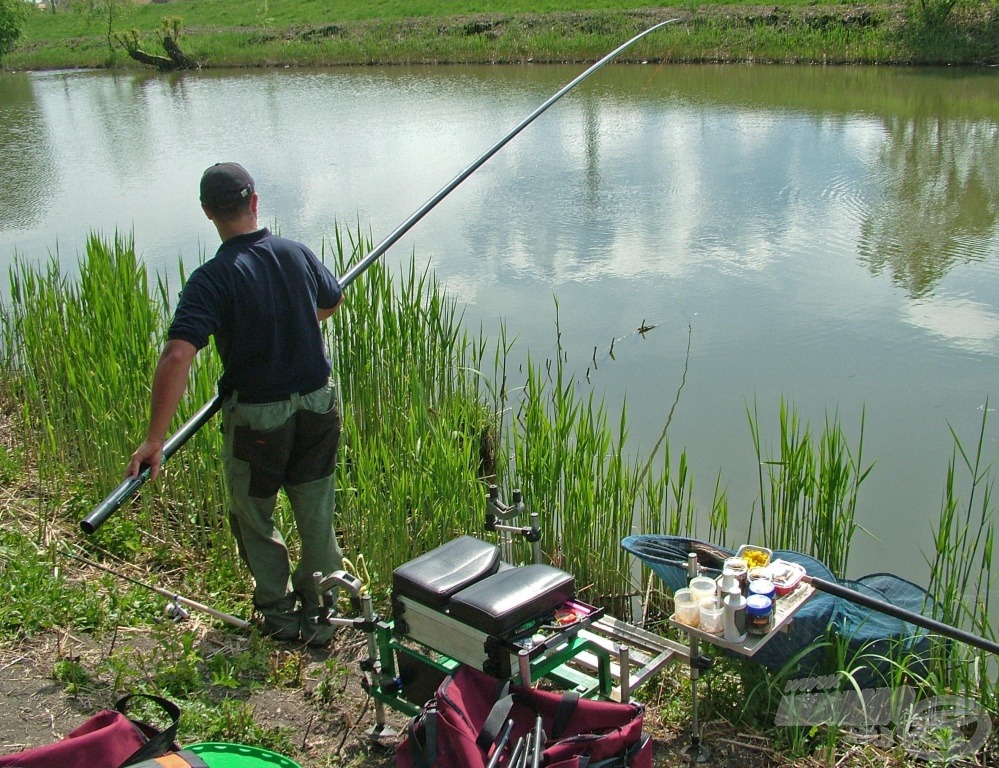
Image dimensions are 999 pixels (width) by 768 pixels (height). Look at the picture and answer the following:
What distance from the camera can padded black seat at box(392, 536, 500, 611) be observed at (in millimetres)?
1905

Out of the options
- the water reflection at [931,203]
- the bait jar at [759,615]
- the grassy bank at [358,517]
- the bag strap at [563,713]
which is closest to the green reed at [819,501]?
the grassy bank at [358,517]

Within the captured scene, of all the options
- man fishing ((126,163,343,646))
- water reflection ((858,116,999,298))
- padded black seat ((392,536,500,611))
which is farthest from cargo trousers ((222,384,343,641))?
water reflection ((858,116,999,298))

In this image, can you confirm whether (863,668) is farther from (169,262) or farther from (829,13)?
(829,13)

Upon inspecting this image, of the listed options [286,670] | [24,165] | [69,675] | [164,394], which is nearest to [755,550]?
[286,670]

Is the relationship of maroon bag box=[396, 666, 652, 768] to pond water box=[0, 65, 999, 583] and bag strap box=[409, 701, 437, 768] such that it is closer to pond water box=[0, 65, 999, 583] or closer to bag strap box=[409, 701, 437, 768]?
bag strap box=[409, 701, 437, 768]

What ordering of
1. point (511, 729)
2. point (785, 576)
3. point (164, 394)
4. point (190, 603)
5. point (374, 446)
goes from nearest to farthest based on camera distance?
point (511, 729) → point (785, 576) → point (164, 394) → point (190, 603) → point (374, 446)

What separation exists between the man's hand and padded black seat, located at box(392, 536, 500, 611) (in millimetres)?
581

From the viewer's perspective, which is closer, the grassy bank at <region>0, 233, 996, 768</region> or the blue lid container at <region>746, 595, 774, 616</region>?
the blue lid container at <region>746, 595, 774, 616</region>

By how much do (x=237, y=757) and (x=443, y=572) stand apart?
492 mm

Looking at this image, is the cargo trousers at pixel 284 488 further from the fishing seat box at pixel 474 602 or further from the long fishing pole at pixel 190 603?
the fishing seat box at pixel 474 602

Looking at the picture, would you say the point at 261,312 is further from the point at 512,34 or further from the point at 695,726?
the point at 512,34

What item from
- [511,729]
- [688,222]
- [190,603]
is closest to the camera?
[511,729]

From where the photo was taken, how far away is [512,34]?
18.6 metres

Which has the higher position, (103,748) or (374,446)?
(103,748)
